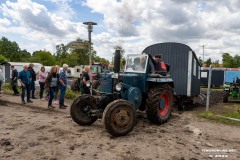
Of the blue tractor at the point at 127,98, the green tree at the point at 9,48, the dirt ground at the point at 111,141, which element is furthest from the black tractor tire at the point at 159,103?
the green tree at the point at 9,48

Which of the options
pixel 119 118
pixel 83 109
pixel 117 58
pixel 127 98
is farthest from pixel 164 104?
pixel 117 58

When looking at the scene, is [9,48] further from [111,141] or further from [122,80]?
[111,141]

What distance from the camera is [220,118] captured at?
8156mm

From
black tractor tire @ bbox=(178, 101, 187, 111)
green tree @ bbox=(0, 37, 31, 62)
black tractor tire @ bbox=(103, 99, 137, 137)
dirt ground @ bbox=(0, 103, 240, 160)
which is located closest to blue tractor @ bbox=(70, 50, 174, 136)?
black tractor tire @ bbox=(103, 99, 137, 137)

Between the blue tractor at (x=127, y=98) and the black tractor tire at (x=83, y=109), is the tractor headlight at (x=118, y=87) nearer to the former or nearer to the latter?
the blue tractor at (x=127, y=98)

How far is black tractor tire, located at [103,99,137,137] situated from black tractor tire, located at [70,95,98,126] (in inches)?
52.1

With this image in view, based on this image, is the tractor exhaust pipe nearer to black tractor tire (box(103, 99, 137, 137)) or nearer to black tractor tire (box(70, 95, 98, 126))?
black tractor tire (box(103, 99, 137, 137))

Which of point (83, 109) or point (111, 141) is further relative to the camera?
point (83, 109)

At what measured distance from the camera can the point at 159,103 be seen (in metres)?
7.23

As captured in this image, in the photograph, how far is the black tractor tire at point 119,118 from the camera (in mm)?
5449

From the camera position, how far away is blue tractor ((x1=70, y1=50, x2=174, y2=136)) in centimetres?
564

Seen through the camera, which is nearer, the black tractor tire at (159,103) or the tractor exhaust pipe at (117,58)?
the tractor exhaust pipe at (117,58)

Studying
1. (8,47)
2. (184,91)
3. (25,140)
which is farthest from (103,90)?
(8,47)

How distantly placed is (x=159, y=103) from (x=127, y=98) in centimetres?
118
